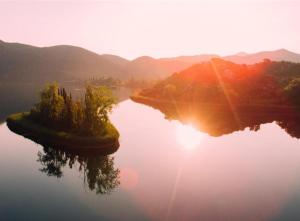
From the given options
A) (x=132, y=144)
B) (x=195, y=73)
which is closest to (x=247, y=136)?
(x=132, y=144)

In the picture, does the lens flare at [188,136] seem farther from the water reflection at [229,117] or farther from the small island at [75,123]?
the small island at [75,123]

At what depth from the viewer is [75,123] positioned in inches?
2741

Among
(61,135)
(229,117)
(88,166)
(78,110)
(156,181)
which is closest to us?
(156,181)

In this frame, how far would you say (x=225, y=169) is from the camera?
2253 inches

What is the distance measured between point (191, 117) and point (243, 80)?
5743 cm

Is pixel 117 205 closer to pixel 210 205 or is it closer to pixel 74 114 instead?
pixel 210 205

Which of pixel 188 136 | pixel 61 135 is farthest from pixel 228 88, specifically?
pixel 61 135

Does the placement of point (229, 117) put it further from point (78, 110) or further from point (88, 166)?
point (88, 166)

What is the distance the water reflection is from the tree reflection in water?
40.7 m

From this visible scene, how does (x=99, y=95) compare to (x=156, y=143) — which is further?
(x=156, y=143)

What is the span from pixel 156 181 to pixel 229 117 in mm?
70002

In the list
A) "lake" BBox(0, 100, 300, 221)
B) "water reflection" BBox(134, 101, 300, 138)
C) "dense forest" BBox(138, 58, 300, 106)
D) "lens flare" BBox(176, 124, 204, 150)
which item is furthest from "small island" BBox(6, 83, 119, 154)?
"dense forest" BBox(138, 58, 300, 106)

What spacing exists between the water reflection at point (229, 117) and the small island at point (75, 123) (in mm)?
35543

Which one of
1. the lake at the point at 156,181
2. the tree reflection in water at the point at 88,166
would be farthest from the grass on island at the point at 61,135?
the lake at the point at 156,181
